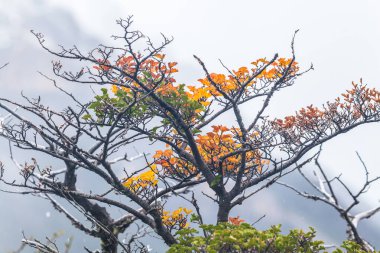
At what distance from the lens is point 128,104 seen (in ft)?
23.9

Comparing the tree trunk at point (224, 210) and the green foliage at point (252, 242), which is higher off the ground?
the tree trunk at point (224, 210)

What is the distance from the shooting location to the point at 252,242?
15.4 ft

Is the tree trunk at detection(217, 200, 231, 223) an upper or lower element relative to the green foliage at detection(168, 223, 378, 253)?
upper

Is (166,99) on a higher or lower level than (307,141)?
higher

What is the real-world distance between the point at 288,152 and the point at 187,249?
3537 millimetres

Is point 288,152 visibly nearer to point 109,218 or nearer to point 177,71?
point 177,71

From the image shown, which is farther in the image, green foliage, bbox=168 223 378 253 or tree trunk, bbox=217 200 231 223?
tree trunk, bbox=217 200 231 223

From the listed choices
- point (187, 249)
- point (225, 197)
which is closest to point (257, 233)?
point (187, 249)

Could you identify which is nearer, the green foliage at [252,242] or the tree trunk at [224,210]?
the green foliage at [252,242]

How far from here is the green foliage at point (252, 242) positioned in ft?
15.7

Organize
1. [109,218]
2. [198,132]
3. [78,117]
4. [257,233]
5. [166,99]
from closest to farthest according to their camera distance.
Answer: [257,233]
[78,117]
[166,99]
[198,132]
[109,218]

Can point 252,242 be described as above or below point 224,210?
below

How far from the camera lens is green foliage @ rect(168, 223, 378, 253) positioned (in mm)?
4797

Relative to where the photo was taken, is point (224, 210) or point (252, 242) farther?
point (224, 210)
